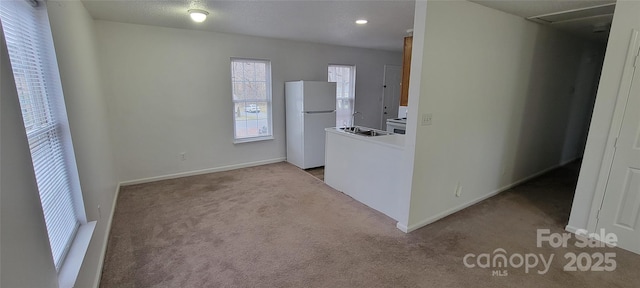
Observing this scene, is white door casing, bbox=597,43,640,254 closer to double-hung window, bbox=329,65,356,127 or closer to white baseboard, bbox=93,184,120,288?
double-hung window, bbox=329,65,356,127

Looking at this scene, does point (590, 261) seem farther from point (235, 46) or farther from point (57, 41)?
point (235, 46)

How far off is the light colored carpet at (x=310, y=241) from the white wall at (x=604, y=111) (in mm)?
363

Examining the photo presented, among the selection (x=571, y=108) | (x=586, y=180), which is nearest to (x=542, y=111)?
(x=571, y=108)

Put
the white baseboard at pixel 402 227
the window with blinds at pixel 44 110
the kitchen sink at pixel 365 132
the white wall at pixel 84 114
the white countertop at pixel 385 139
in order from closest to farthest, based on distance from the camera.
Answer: the window with blinds at pixel 44 110, the white wall at pixel 84 114, the white baseboard at pixel 402 227, the white countertop at pixel 385 139, the kitchen sink at pixel 365 132

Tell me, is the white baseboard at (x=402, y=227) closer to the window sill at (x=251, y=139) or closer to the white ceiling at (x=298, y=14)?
the white ceiling at (x=298, y=14)

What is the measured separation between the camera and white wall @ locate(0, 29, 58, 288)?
0.86 metres

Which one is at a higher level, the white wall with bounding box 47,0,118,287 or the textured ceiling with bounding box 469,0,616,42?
the textured ceiling with bounding box 469,0,616,42

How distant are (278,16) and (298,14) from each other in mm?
254

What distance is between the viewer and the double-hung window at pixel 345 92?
5.60 meters

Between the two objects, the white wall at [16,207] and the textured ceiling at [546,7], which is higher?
the textured ceiling at [546,7]

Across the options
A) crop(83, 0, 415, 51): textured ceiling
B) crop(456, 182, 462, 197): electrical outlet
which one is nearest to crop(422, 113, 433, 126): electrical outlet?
crop(456, 182, 462, 197): electrical outlet

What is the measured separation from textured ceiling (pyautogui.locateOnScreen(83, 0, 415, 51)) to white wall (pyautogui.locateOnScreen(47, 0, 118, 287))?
0.55m

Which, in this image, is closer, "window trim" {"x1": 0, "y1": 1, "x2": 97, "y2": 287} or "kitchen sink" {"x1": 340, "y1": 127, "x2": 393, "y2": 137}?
"window trim" {"x1": 0, "y1": 1, "x2": 97, "y2": 287}

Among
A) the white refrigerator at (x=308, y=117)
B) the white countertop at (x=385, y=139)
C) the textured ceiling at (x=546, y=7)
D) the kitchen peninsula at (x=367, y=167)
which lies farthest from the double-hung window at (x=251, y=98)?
the textured ceiling at (x=546, y=7)
